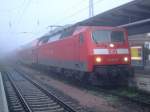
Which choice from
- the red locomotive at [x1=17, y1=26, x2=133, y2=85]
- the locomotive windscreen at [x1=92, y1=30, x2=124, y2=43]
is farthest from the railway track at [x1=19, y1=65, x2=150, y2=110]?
the locomotive windscreen at [x1=92, y1=30, x2=124, y2=43]

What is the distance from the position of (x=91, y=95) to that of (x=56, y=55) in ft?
26.6

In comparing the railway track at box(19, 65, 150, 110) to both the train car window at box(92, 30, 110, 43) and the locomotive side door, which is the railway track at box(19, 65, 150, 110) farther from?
the train car window at box(92, 30, 110, 43)

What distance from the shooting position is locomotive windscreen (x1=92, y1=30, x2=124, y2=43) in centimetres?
1619

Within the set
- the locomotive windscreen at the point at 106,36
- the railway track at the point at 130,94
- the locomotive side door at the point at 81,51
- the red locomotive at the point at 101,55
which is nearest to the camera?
the railway track at the point at 130,94

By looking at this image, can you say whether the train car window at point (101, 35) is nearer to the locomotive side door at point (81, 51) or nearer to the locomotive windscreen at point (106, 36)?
the locomotive windscreen at point (106, 36)

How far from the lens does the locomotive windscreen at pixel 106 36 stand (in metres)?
16.2

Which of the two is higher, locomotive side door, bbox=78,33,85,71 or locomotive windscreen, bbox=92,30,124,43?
locomotive windscreen, bbox=92,30,124,43

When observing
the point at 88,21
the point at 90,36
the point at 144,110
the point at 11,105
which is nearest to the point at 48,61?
the point at 88,21

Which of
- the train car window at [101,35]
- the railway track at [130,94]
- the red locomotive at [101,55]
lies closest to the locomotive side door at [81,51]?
the red locomotive at [101,55]

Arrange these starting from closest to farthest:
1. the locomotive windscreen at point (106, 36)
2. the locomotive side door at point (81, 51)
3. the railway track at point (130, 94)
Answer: the railway track at point (130, 94) → the locomotive windscreen at point (106, 36) → the locomotive side door at point (81, 51)

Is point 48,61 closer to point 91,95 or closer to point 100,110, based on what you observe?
point 91,95

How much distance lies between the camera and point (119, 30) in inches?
653

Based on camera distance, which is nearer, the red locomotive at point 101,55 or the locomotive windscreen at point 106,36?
the red locomotive at point 101,55

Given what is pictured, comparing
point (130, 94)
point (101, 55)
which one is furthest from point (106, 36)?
point (130, 94)
